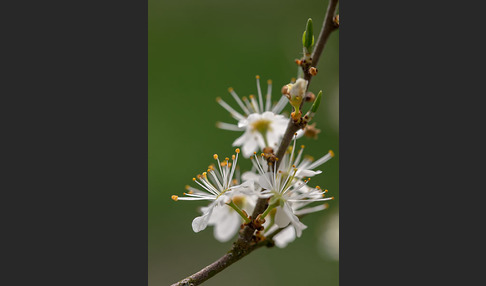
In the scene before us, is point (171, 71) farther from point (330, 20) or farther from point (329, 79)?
point (330, 20)

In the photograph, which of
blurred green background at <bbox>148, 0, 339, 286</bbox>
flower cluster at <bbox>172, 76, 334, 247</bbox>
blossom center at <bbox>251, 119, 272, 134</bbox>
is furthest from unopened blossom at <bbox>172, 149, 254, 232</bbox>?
blurred green background at <bbox>148, 0, 339, 286</bbox>

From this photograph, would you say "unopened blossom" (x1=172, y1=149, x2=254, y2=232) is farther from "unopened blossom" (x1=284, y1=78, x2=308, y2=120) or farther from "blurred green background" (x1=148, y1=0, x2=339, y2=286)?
"blurred green background" (x1=148, y1=0, x2=339, y2=286)

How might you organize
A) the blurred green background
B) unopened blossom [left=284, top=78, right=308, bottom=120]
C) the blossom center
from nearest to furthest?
unopened blossom [left=284, top=78, right=308, bottom=120] → the blossom center → the blurred green background

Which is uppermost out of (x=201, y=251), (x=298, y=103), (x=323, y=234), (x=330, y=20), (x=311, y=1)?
(x=311, y=1)

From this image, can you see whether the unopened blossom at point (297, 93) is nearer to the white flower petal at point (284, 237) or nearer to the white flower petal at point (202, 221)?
the white flower petal at point (202, 221)

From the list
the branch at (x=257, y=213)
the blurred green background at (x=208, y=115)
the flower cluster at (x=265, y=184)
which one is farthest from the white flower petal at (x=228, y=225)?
the blurred green background at (x=208, y=115)

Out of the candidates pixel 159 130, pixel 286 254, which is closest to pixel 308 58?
pixel 286 254

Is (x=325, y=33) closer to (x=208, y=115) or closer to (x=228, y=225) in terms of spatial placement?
(x=228, y=225)
